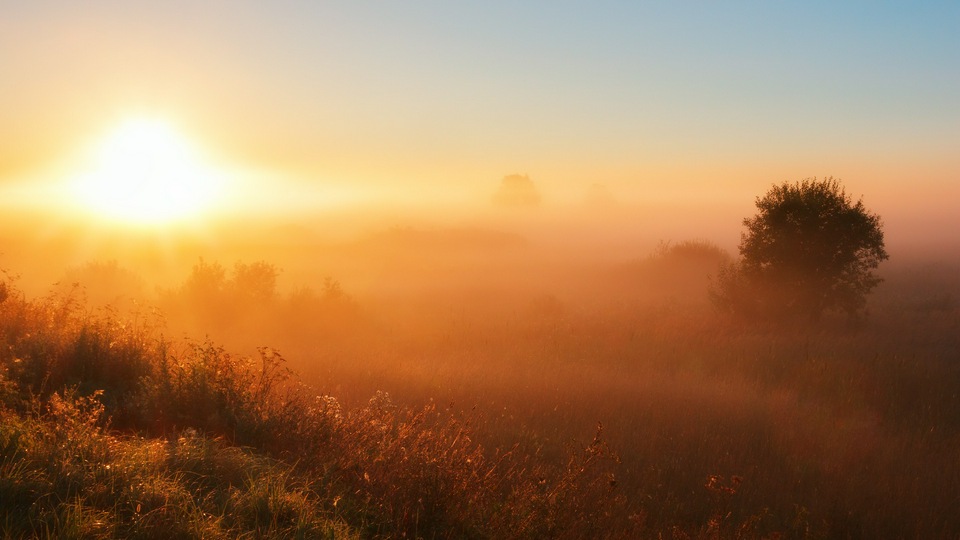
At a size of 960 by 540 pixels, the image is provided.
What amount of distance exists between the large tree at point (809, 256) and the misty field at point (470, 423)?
85 centimetres

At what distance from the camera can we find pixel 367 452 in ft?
18.2

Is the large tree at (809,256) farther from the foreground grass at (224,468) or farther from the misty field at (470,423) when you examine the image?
the foreground grass at (224,468)

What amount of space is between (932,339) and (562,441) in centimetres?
1162

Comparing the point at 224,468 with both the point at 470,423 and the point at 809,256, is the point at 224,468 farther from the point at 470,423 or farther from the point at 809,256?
the point at 809,256

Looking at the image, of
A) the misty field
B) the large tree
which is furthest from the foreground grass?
the large tree

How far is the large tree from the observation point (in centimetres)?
1644

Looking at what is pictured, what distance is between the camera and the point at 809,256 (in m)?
16.7

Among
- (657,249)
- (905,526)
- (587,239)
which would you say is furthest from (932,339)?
(587,239)

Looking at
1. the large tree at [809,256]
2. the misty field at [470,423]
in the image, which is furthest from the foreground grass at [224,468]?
the large tree at [809,256]

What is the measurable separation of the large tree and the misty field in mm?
849

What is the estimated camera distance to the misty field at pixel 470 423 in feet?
14.7

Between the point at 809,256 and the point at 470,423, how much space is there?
41.8 feet

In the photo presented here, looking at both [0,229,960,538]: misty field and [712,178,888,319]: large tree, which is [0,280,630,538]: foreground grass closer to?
[0,229,960,538]: misty field

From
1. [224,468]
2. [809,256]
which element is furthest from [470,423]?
[809,256]
